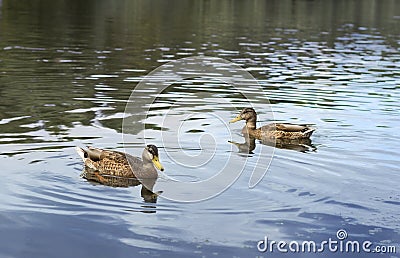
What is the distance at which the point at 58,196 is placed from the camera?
13875 mm

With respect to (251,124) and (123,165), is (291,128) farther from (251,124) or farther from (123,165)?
(123,165)

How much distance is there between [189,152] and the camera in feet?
57.5

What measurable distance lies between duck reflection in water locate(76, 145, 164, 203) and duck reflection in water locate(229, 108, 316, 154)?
3799 mm

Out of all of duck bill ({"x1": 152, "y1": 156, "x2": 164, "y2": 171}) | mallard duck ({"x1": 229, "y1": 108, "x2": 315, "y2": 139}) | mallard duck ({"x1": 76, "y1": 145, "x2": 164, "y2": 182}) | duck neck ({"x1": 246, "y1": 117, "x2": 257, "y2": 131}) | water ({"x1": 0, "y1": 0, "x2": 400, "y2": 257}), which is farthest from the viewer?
duck neck ({"x1": 246, "y1": 117, "x2": 257, "y2": 131})

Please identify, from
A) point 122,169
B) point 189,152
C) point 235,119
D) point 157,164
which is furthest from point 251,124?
point 157,164

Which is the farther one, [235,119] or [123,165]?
[235,119]

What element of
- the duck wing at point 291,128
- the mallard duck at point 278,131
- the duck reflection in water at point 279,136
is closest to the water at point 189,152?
the duck reflection in water at point 279,136

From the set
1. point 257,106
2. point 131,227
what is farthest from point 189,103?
point 131,227

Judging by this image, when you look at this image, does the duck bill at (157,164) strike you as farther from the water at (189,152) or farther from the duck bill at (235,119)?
the duck bill at (235,119)

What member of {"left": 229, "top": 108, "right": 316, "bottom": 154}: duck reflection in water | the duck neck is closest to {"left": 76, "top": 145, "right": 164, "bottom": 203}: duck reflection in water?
{"left": 229, "top": 108, "right": 316, "bottom": 154}: duck reflection in water

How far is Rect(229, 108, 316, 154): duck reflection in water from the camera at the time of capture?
63.1 ft

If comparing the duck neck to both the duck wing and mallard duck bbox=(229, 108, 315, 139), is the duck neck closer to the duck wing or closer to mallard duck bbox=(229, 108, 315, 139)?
mallard duck bbox=(229, 108, 315, 139)

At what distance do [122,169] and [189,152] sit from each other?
241cm

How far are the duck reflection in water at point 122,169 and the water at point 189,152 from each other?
1.54ft
